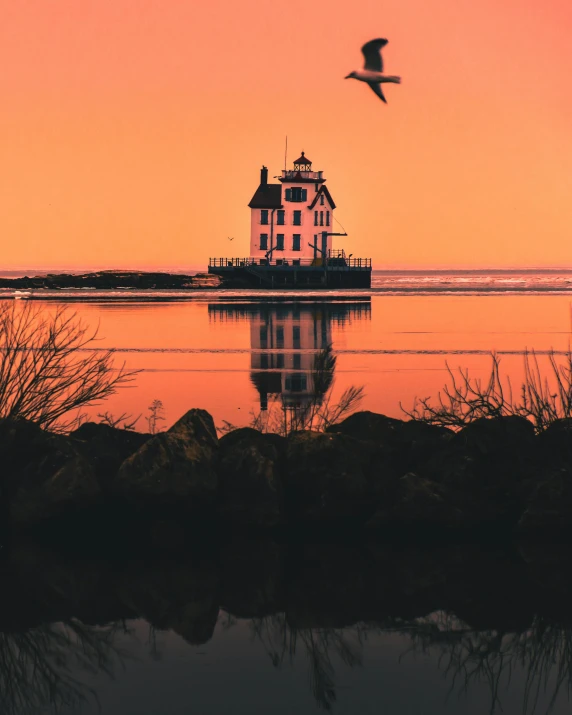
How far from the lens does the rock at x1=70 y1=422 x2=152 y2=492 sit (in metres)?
11.0

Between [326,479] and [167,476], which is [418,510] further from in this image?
[167,476]

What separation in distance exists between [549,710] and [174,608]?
310 cm

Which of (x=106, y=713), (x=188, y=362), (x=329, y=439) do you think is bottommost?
(x=106, y=713)

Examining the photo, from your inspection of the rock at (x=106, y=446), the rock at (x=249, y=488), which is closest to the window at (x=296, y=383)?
the rock at (x=106, y=446)

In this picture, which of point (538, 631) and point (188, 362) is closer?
point (538, 631)

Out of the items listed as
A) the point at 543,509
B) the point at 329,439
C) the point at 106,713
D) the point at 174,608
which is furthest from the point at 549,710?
the point at 329,439

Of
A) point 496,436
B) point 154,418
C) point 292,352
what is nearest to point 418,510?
point 496,436

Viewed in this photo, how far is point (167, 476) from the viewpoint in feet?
34.1

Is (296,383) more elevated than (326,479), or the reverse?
(296,383)

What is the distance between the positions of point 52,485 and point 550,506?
4807 millimetres

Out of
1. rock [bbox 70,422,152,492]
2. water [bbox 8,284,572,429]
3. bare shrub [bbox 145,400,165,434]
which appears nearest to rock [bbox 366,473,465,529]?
rock [bbox 70,422,152,492]

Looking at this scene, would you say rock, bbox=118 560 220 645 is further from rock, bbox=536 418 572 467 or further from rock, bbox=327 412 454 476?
rock, bbox=536 418 572 467

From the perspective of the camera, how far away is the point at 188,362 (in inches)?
1052

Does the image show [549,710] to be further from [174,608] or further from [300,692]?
[174,608]
